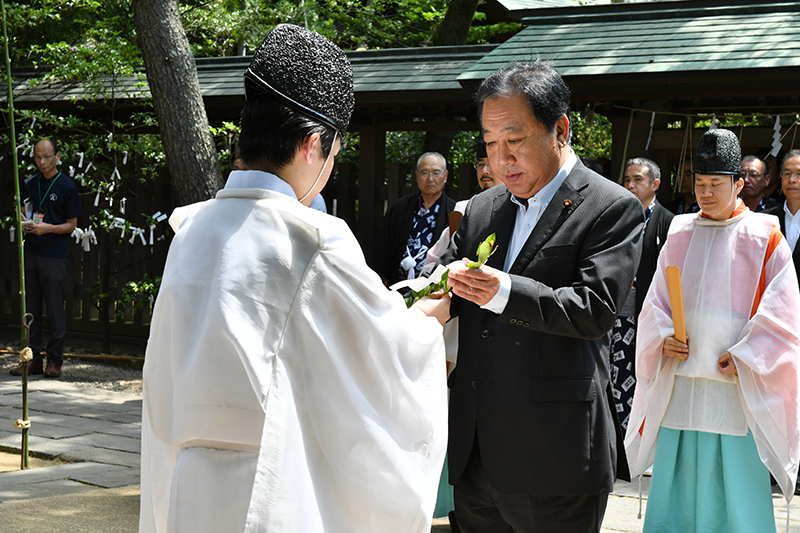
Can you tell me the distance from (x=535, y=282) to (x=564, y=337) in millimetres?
202

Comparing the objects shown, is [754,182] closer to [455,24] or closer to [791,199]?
[791,199]

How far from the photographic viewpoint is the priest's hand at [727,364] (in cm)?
404

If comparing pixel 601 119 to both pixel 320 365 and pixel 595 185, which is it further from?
pixel 320 365

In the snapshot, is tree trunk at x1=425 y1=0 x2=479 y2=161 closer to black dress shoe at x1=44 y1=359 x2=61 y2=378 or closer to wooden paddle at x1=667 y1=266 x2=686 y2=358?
black dress shoe at x1=44 y1=359 x2=61 y2=378

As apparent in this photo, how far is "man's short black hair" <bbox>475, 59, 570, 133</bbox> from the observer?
2.44m

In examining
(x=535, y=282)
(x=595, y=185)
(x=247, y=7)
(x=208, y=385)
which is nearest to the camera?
(x=208, y=385)

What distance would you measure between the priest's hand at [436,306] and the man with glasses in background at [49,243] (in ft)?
21.8

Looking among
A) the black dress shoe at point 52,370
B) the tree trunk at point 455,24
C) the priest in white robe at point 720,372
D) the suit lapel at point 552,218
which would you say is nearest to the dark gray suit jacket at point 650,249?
the priest in white robe at point 720,372

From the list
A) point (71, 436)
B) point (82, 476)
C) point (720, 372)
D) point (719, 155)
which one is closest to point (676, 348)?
point (720, 372)

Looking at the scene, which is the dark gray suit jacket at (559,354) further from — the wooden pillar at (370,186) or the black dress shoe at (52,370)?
the black dress shoe at (52,370)

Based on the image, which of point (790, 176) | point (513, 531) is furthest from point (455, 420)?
point (790, 176)

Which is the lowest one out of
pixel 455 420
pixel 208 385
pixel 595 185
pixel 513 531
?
pixel 513 531

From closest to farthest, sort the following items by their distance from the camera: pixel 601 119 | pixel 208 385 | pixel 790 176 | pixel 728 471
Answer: pixel 208 385 → pixel 728 471 → pixel 790 176 → pixel 601 119

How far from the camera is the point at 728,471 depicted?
4004 millimetres
